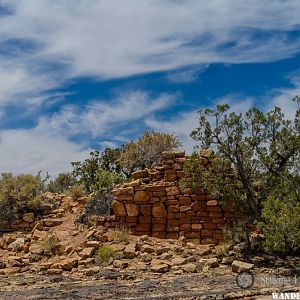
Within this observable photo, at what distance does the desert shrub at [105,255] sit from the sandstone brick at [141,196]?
8.79ft

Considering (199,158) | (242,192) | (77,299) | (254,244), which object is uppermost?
(199,158)

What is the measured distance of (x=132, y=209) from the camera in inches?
635

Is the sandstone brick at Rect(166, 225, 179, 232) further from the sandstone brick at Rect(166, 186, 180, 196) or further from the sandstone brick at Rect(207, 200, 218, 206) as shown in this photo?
Answer: the sandstone brick at Rect(207, 200, 218, 206)

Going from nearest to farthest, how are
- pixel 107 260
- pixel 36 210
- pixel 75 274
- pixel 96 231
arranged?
pixel 75 274 < pixel 107 260 < pixel 96 231 < pixel 36 210

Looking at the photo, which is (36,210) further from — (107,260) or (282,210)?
(282,210)

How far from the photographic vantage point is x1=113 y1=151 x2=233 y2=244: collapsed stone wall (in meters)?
15.8

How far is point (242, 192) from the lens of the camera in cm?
1487

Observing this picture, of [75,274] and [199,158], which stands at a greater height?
[199,158]

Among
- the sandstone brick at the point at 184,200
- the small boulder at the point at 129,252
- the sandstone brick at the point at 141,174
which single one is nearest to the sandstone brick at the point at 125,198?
the sandstone brick at the point at 141,174

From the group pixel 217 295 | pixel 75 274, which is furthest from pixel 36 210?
pixel 217 295

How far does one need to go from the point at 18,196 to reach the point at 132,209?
4.98 meters

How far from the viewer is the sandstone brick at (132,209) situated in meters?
16.1

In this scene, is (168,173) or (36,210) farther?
(36,210)

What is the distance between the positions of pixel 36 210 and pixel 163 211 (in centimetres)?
535
